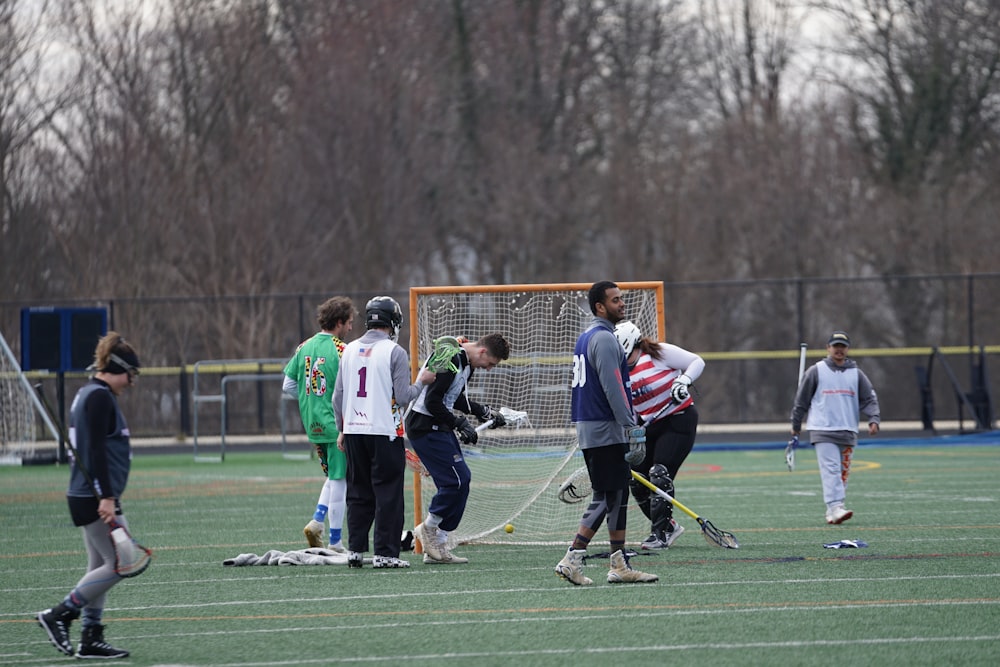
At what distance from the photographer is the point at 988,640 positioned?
26.4 ft

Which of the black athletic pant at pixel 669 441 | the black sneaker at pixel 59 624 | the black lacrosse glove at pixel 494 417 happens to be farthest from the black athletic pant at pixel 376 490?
the black sneaker at pixel 59 624

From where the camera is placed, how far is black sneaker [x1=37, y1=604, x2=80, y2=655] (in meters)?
8.13

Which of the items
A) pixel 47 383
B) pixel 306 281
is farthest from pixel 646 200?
pixel 47 383

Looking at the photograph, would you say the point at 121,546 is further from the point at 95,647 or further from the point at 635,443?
the point at 635,443

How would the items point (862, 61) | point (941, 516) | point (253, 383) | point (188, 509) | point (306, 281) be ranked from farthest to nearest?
point (862, 61) < point (306, 281) < point (253, 383) < point (188, 509) < point (941, 516)

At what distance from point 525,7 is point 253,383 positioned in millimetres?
17485

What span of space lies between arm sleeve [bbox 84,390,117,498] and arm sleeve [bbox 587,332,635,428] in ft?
11.1

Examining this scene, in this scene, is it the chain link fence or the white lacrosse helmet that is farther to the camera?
the chain link fence

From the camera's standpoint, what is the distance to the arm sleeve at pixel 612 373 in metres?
10.0

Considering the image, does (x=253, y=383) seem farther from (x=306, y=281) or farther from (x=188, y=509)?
(x=188, y=509)

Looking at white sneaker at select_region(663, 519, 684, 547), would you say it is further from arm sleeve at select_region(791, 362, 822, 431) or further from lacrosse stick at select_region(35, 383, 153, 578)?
lacrosse stick at select_region(35, 383, 153, 578)

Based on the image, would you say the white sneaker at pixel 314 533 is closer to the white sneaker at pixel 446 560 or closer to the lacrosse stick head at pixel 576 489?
the white sneaker at pixel 446 560

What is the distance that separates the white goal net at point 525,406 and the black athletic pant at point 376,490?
1454 mm

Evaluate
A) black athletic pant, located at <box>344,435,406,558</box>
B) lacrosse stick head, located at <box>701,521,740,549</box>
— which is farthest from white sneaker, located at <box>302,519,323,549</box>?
lacrosse stick head, located at <box>701,521,740,549</box>
